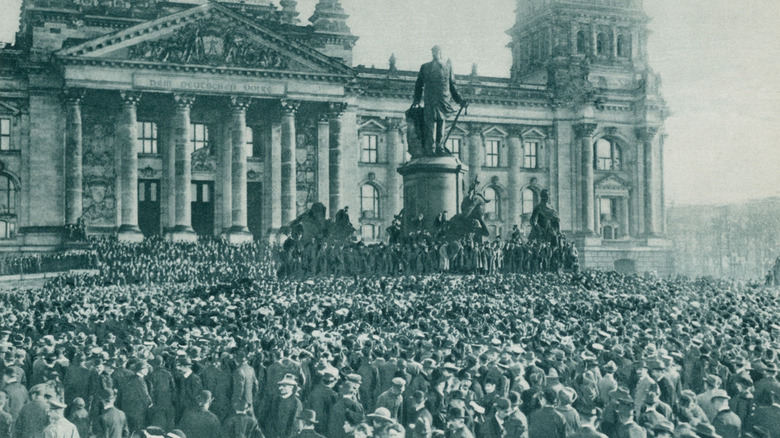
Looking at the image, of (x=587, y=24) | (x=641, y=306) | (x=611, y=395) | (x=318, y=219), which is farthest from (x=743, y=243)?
(x=611, y=395)

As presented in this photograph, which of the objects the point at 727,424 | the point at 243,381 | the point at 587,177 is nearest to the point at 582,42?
the point at 587,177


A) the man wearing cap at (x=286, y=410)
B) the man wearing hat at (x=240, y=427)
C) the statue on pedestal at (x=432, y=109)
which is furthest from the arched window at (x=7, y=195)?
the man wearing hat at (x=240, y=427)

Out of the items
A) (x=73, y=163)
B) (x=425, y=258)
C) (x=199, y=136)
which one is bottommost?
(x=425, y=258)

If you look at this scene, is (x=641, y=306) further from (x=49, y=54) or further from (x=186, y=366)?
(x=49, y=54)

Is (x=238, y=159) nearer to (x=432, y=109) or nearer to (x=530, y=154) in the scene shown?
(x=530, y=154)

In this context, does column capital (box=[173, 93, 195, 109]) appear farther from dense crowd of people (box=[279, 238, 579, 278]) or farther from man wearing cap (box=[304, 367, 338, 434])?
man wearing cap (box=[304, 367, 338, 434])

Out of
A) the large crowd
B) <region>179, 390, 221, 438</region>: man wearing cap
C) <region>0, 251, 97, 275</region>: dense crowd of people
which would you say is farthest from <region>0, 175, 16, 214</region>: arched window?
<region>179, 390, 221, 438</region>: man wearing cap

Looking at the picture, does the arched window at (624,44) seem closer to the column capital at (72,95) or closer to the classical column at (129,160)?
the classical column at (129,160)
